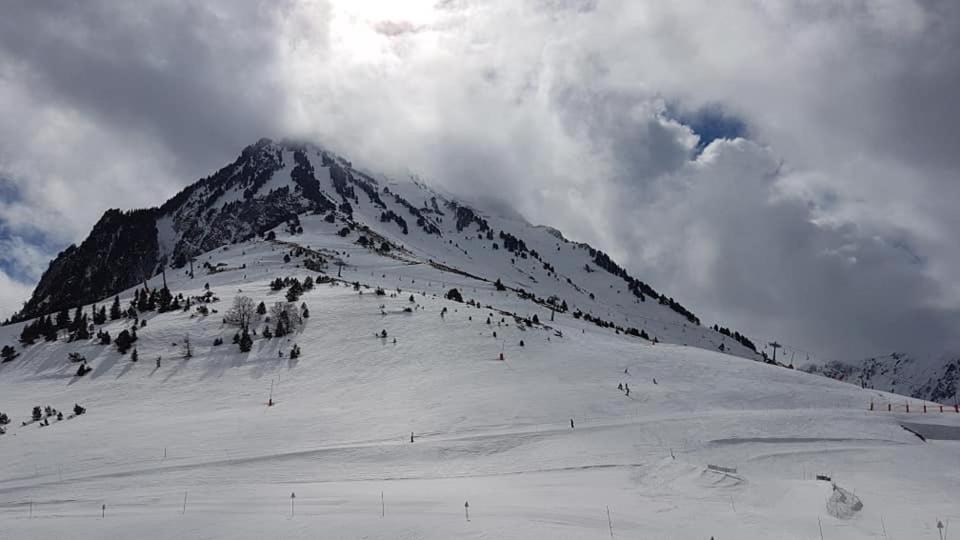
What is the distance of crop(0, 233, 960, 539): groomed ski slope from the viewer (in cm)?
1958

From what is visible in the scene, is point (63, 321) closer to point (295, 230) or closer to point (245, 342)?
point (245, 342)

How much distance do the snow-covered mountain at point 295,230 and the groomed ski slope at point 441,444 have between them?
8271 centimetres

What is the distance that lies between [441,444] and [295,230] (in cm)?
10598

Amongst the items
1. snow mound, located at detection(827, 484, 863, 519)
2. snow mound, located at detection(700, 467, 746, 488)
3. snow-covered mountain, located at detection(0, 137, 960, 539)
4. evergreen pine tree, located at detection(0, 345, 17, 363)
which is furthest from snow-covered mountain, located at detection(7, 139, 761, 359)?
snow mound, located at detection(827, 484, 863, 519)

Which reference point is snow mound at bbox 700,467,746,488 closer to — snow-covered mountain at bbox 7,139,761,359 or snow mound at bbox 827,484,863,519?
snow mound at bbox 827,484,863,519

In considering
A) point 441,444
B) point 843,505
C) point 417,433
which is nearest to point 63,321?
point 417,433

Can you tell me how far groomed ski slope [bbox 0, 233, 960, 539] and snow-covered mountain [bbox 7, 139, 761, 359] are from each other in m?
82.7

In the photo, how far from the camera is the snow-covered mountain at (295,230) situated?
143500mm

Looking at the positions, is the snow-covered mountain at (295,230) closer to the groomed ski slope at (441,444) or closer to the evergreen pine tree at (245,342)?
the evergreen pine tree at (245,342)

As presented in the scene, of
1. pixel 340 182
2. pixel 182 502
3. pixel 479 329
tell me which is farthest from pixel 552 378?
pixel 340 182

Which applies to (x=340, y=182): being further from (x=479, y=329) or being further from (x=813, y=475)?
(x=813, y=475)

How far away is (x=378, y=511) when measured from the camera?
19766 millimetres

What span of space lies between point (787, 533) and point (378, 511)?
43.3ft

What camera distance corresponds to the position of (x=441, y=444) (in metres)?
27.8
